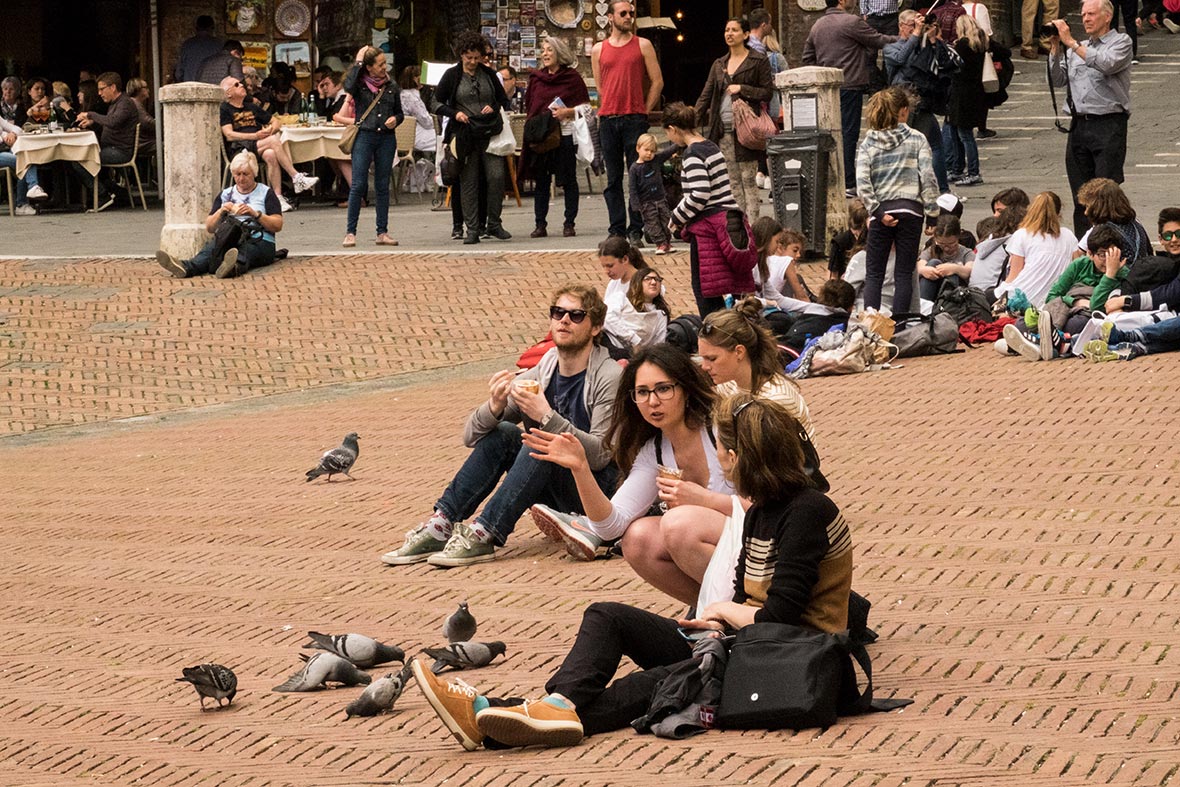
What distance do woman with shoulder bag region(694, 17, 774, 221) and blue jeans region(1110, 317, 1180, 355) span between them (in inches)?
177

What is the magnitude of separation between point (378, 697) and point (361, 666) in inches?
21.3

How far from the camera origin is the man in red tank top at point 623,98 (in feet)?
50.1

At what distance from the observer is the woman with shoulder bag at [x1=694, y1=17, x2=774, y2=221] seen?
1491 cm

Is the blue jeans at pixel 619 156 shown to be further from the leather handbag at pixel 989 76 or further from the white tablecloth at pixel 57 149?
the white tablecloth at pixel 57 149

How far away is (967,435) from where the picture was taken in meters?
9.18

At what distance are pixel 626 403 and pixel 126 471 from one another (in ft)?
16.4

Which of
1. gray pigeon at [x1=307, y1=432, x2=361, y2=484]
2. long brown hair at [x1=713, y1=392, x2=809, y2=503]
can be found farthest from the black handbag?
gray pigeon at [x1=307, y1=432, x2=361, y2=484]

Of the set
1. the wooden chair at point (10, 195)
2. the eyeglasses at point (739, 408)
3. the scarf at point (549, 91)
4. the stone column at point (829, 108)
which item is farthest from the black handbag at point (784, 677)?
the wooden chair at point (10, 195)

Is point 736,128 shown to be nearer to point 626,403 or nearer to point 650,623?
point 626,403

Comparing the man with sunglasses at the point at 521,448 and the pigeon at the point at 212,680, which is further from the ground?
the man with sunglasses at the point at 521,448

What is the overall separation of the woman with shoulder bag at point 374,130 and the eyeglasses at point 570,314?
8863mm

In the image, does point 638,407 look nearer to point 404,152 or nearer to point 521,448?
point 521,448

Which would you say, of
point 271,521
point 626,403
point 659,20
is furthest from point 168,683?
point 659,20

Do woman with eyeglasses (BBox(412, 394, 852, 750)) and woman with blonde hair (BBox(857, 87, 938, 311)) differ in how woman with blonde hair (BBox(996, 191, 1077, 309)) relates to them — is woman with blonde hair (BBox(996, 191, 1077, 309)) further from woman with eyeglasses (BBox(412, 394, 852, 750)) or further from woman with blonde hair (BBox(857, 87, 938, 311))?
woman with eyeglasses (BBox(412, 394, 852, 750))
